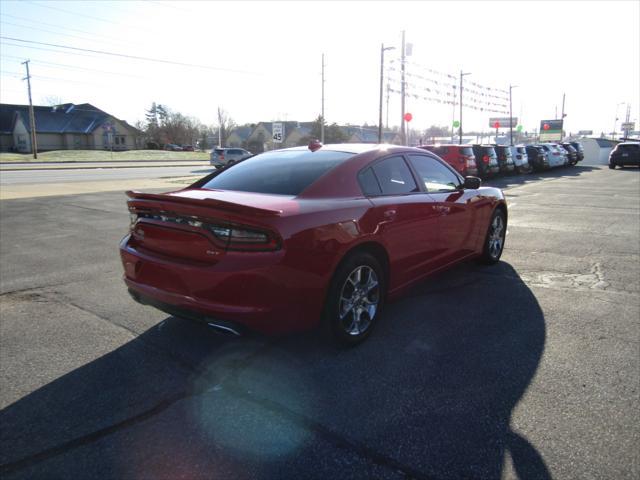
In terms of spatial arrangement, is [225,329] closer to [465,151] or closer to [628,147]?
[465,151]

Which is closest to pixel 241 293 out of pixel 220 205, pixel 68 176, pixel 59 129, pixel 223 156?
pixel 220 205

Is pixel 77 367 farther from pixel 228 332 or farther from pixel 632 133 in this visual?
pixel 632 133

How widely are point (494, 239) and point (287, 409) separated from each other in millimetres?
4239

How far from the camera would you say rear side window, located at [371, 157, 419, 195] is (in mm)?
4047

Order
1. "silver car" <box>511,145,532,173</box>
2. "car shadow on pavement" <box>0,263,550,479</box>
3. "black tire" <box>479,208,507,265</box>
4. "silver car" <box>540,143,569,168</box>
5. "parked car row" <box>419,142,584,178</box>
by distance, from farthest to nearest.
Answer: "silver car" <box>540,143,569,168</box> < "silver car" <box>511,145,532,173</box> < "parked car row" <box>419,142,584,178</box> < "black tire" <box>479,208,507,265</box> < "car shadow on pavement" <box>0,263,550,479</box>

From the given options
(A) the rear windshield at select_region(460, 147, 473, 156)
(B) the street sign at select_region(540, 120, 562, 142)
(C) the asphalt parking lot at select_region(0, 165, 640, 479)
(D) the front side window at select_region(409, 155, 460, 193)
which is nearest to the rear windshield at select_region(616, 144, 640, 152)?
(A) the rear windshield at select_region(460, 147, 473, 156)

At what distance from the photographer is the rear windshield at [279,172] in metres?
3.67

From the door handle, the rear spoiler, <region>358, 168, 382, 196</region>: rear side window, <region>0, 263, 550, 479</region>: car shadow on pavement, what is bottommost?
<region>0, 263, 550, 479</region>: car shadow on pavement

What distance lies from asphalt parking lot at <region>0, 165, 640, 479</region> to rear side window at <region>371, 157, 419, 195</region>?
1.17 meters

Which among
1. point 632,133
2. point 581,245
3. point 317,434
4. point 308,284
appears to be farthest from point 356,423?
point 632,133

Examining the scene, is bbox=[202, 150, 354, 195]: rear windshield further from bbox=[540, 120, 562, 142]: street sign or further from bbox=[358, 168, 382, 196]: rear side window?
bbox=[540, 120, 562, 142]: street sign

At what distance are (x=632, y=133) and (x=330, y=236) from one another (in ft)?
493

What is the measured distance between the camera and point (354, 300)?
363 cm

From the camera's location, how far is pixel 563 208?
467 inches
